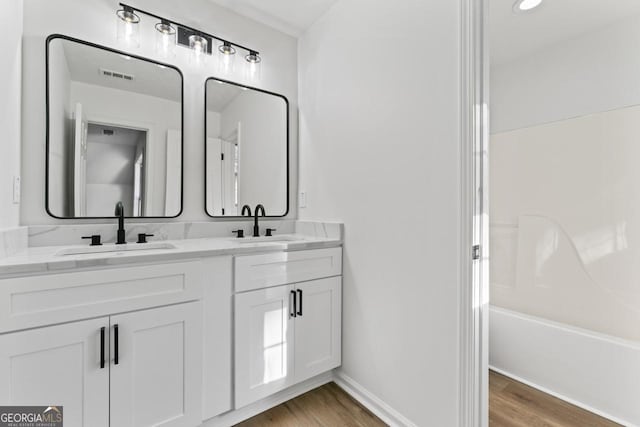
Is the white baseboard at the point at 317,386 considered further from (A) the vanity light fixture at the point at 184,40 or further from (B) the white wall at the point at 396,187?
(A) the vanity light fixture at the point at 184,40

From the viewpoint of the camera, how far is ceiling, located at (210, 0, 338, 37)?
6.44ft

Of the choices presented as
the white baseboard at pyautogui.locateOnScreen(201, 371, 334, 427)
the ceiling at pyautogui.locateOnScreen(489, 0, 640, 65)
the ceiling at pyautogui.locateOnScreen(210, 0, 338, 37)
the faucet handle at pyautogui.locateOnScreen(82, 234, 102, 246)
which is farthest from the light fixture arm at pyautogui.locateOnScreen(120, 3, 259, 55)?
the white baseboard at pyautogui.locateOnScreen(201, 371, 334, 427)

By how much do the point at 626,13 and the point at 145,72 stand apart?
292 centimetres

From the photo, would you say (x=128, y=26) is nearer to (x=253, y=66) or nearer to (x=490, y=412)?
(x=253, y=66)

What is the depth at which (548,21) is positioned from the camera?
1.87 m

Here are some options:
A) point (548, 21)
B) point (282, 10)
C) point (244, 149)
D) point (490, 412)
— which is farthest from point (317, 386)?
point (548, 21)

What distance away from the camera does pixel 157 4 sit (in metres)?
1.78

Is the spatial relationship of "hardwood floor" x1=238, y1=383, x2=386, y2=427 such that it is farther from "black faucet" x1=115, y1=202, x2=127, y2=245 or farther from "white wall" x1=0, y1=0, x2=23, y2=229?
"white wall" x1=0, y1=0, x2=23, y2=229

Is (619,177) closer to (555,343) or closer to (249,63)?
(555,343)

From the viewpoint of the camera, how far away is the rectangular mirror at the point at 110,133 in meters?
1.51

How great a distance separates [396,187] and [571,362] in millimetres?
1523

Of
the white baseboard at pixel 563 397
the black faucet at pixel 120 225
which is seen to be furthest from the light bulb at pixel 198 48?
the white baseboard at pixel 563 397

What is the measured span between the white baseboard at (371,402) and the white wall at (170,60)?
133cm

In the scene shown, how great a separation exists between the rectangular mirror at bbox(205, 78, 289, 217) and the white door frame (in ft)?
4.52
